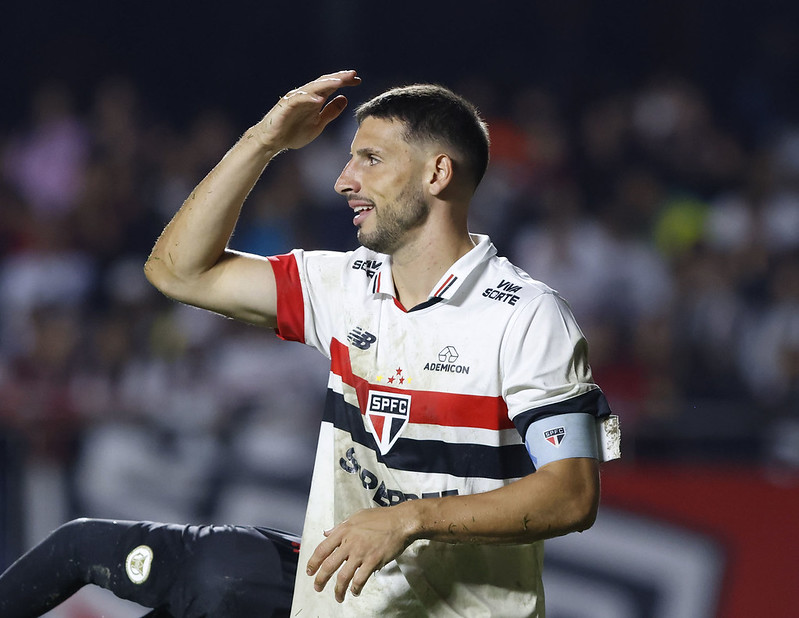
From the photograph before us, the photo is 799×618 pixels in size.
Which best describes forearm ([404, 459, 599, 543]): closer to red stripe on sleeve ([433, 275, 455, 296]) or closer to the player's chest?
the player's chest

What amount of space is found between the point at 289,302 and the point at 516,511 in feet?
3.33

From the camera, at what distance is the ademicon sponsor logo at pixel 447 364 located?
2.70 meters

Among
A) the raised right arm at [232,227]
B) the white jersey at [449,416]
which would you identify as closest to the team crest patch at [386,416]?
the white jersey at [449,416]

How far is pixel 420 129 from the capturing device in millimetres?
2896

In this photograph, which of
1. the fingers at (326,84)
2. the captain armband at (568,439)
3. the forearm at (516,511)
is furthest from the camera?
the fingers at (326,84)

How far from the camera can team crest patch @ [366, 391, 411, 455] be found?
275 centimetres

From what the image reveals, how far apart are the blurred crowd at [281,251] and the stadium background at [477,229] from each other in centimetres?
2

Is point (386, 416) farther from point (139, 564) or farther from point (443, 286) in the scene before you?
point (139, 564)

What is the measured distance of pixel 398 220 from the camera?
112 inches

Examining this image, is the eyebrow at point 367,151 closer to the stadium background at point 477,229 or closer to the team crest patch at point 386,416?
the team crest patch at point 386,416

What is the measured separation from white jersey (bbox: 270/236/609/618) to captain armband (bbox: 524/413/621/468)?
0.03 metres

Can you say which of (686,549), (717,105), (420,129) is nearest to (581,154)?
(717,105)

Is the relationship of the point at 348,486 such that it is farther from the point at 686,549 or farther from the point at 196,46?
the point at 196,46

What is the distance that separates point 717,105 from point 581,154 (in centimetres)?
172
